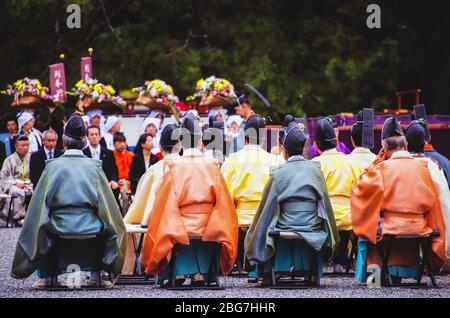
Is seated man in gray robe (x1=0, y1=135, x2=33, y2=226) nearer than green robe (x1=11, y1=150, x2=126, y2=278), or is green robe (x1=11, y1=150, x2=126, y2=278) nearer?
green robe (x1=11, y1=150, x2=126, y2=278)

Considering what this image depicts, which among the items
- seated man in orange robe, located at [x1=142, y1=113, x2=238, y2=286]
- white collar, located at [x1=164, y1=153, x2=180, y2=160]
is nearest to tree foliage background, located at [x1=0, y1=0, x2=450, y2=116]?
white collar, located at [x1=164, y1=153, x2=180, y2=160]

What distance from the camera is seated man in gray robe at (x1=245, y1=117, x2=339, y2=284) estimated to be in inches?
411

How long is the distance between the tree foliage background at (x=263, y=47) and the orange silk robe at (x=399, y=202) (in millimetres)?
11470

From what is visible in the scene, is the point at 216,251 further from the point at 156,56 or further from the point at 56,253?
the point at 156,56

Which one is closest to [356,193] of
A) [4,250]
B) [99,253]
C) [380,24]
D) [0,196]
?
[99,253]

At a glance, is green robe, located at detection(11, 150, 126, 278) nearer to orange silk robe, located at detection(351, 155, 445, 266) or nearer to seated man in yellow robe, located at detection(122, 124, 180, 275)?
seated man in yellow robe, located at detection(122, 124, 180, 275)

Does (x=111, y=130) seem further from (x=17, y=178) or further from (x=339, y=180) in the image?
(x=339, y=180)

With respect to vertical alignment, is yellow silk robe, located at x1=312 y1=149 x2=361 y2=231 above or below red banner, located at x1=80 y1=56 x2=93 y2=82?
below

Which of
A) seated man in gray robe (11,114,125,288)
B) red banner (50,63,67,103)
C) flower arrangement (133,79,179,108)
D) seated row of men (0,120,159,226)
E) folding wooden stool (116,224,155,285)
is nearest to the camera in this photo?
seated man in gray robe (11,114,125,288)

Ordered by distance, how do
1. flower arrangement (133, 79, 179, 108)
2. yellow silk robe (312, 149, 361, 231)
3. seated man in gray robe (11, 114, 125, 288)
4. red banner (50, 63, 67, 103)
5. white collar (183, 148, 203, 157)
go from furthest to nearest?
red banner (50, 63, 67, 103)
flower arrangement (133, 79, 179, 108)
yellow silk robe (312, 149, 361, 231)
white collar (183, 148, 203, 157)
seated man in gray robe (11, 114, 125, 288)

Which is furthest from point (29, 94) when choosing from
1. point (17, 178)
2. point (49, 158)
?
point (49, 158)

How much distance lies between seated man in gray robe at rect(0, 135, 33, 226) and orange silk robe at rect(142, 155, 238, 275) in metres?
8.29

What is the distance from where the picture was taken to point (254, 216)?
426 inches

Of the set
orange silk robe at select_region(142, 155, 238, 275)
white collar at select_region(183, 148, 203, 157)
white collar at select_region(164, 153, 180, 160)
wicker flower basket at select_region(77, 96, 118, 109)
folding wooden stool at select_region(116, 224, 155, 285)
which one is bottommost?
folding wooden stool at select_region(116, 224, 155, 285)
